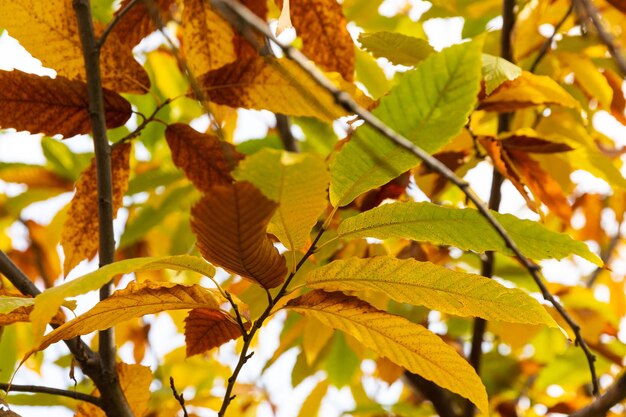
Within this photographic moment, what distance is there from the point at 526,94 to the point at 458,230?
0.32 metres

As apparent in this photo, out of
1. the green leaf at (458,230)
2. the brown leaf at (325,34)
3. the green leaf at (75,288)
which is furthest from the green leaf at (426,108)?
the brown leaf at (325,34)

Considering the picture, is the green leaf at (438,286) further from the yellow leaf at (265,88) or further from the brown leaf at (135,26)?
the brown leaf at (135,26)

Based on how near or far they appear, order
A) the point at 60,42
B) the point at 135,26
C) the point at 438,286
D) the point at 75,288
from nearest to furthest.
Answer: the point at 75,288 < the point at 438,286 < the point at 60,42 < the point at 135,26

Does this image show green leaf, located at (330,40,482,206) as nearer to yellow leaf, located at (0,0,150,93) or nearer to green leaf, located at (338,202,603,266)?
green leaf, located at (338,202,603,266)

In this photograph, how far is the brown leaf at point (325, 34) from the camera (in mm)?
694

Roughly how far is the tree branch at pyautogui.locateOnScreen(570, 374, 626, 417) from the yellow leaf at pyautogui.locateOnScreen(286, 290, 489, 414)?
11cm

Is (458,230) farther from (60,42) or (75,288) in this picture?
(60,42)

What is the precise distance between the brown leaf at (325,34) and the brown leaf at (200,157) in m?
0.14

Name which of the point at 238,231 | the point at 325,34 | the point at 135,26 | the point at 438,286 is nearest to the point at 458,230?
the point at 438,286

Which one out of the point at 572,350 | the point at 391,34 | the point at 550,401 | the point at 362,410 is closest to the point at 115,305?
the point at 391,34

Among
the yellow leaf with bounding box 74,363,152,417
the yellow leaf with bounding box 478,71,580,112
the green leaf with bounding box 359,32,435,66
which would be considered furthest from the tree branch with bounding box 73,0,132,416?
the yellow leaf with bounding box 478,71,580,112

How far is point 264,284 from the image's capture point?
508 millimetres

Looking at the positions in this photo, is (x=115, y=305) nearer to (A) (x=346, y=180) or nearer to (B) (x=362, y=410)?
(A) (x=346, y=180)

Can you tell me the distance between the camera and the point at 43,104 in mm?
627
